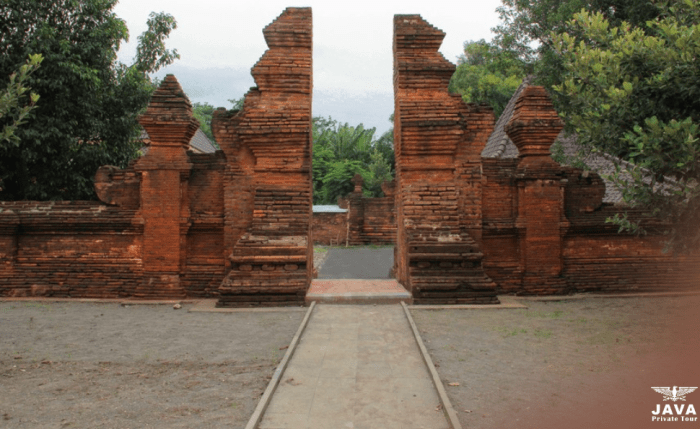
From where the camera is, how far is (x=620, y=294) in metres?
7.59

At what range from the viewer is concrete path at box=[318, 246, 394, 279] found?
11.9m

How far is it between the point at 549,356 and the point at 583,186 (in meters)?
4.17

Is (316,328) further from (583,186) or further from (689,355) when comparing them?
(583,186)

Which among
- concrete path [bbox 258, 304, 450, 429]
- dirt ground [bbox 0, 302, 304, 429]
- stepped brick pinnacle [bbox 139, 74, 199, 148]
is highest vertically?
stepped brick pinnacle [bbox 139, 74, 199, 148]

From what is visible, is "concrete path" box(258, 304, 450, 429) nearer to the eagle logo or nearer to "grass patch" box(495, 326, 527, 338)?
"grass patch" box(495, 326, 527, 338)

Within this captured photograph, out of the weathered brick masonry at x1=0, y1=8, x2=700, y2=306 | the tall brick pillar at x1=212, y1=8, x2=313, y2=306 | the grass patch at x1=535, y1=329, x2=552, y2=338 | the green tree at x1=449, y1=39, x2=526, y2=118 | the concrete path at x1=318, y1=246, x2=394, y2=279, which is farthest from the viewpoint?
the green tree at x1=449, y1=39, x2=526, y2=118

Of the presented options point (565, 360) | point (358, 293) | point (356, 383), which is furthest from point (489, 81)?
point (356, 383)

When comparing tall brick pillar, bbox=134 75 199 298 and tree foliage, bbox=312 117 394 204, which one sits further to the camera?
tree foliage, bbox=312 117 394 204

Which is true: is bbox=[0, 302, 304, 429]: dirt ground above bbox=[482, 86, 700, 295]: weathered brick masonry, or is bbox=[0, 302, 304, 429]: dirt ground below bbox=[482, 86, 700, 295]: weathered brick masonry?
below

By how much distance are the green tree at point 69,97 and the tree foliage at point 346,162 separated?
20.9 m

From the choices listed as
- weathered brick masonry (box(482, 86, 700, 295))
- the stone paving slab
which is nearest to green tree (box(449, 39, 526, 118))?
weathered brick masonry (box(482, 86, 700, 295))

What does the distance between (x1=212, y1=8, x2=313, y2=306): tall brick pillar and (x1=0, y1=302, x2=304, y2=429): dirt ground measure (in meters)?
0.96

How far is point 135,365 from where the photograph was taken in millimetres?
4543

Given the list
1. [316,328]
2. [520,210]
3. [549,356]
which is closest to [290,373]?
[316,328]
